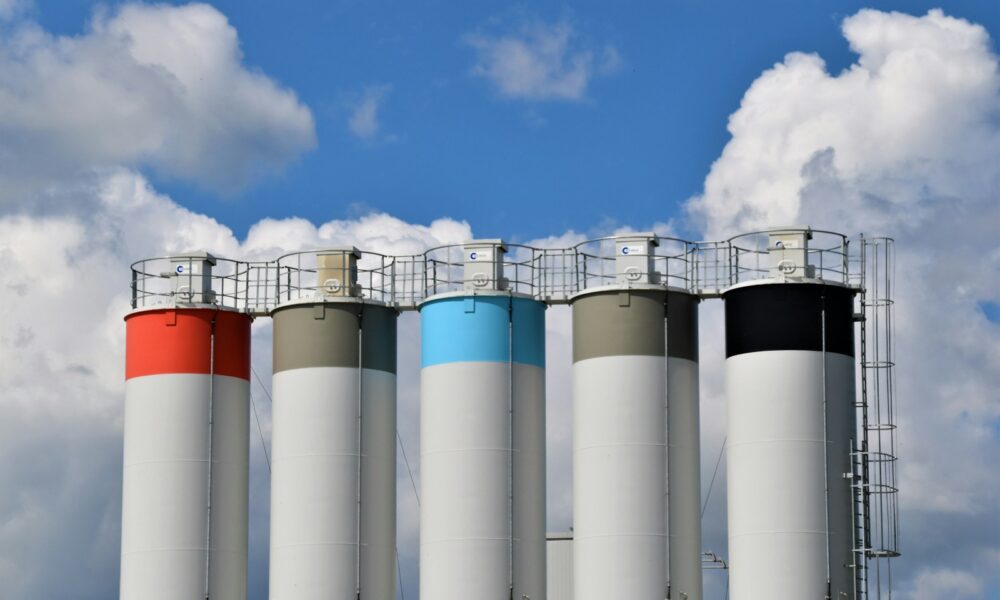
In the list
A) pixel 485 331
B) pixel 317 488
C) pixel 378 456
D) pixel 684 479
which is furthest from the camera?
pixel 378 456

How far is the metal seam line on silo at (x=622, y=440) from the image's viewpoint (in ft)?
244

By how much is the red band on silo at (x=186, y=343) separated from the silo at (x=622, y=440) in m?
13.2

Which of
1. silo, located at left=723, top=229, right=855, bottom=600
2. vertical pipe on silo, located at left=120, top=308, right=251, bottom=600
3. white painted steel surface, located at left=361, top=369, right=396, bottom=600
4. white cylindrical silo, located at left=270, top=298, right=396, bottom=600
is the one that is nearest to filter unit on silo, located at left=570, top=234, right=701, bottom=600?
silo, located at left=723, top=229, right=855, bottom=600

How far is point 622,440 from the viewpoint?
246ft

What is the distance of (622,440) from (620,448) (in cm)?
27

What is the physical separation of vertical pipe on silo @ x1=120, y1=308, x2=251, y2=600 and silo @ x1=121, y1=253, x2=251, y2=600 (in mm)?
35

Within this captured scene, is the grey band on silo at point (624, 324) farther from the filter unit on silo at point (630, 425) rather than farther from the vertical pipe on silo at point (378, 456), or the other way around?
the vertical pipe on silo at point (378, 456)

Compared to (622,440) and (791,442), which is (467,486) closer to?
(622,440)

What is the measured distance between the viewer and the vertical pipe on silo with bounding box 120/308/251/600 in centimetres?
7962

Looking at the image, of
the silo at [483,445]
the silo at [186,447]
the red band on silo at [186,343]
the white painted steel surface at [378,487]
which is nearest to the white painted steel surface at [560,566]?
the silo at [483,445]

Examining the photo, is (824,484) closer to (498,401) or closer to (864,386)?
(864,386)

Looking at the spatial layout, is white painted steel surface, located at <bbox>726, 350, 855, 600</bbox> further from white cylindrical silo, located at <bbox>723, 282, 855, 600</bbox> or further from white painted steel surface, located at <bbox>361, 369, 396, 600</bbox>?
white painted steel surface, located at <bbox>361, 369, 396, 600</bbox>

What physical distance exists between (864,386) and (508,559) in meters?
13.3

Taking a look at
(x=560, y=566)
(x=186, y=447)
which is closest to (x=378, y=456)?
(x=186, y=447)
